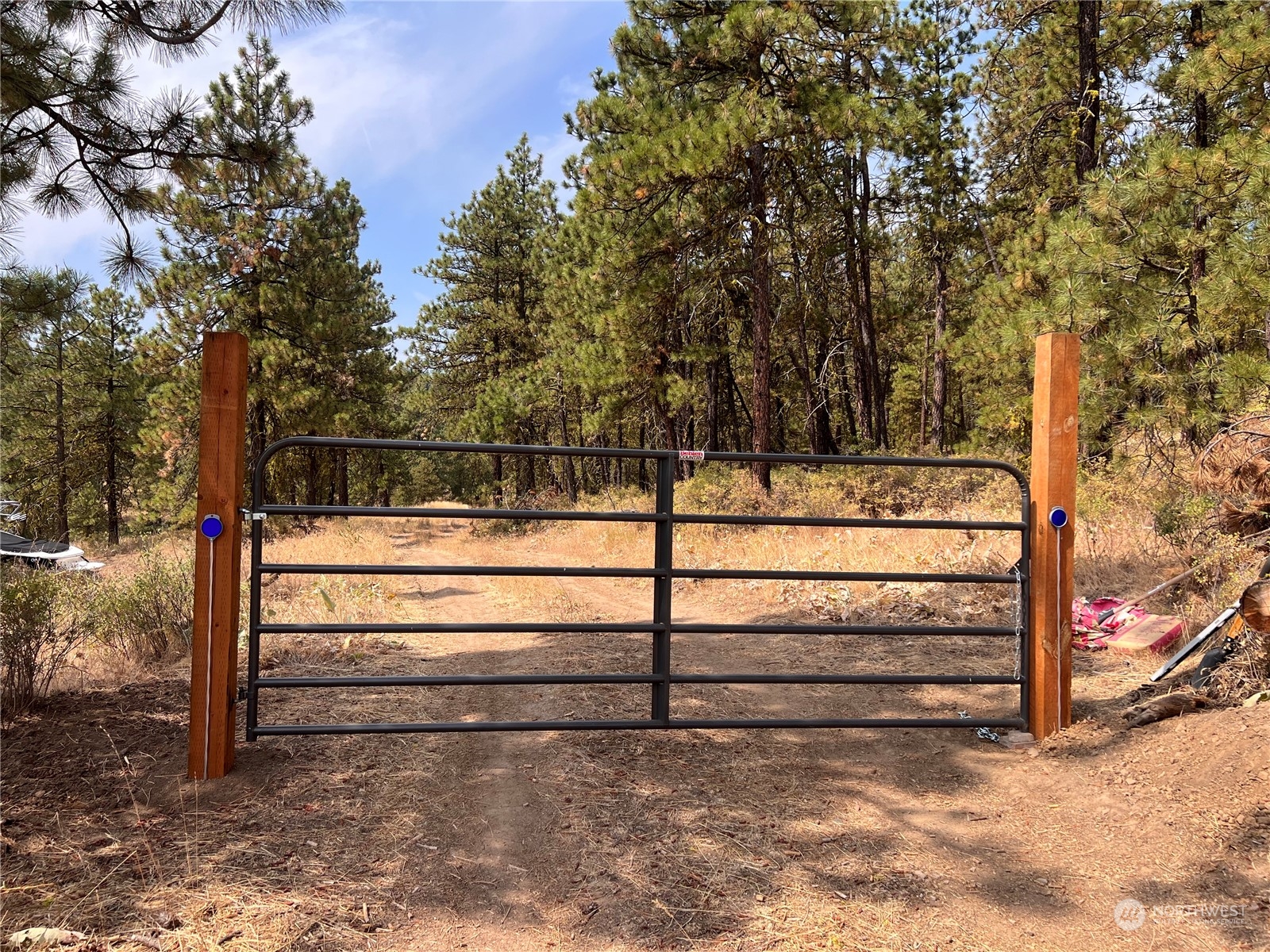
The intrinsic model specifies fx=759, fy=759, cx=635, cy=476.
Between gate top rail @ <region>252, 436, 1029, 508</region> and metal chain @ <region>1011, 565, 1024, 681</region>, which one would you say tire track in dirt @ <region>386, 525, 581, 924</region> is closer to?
gate top rail @ <region>252, 436, 1029, 508</region>

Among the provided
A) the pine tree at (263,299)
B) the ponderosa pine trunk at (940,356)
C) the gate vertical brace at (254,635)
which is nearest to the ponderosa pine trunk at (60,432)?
the pine tree at (263,299)

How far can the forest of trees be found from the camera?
8078 mm

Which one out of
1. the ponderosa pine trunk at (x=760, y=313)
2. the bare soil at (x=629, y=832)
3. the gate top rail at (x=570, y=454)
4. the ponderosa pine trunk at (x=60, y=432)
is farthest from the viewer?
the ponderosa pine trunk at (x=60, y=432)

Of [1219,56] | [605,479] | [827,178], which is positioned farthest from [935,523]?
[605,479]

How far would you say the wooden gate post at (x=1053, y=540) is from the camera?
4.40 m

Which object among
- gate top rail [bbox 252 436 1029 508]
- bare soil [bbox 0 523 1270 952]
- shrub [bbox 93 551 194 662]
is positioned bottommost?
bare soil [bbox 0 523 1270 952]

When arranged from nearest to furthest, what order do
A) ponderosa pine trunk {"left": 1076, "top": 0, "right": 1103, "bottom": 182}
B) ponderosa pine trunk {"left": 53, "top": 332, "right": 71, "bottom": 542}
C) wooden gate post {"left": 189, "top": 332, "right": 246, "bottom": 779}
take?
wooden gate post {"left": 189, "top": 332, "right": 246, "bottom": 779} < ponderosa pine trunk {"left": 1076, "top": 0, "right": 1103, "bottom": 182} < ponderosa pine trunk {"left": 53, "top": 332, "right": 71, "bottom": 542}

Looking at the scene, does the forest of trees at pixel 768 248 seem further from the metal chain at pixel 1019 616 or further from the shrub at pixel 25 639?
the metal chain at pixel 1019 616

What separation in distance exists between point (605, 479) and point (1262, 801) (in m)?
36.2

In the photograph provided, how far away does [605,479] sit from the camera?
1544 inches

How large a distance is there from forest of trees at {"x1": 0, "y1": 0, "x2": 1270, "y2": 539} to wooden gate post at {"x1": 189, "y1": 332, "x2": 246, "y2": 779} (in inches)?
104

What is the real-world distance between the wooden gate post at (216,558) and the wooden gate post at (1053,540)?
4.40 meters

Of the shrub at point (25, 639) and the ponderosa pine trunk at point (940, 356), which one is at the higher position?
the ponderosa pine trunk at point (940, 356)

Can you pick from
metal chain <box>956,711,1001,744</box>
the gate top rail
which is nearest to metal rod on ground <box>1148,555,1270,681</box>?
metal chain <box>956,711,1001,744</box>
